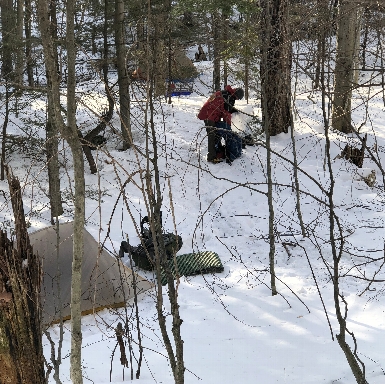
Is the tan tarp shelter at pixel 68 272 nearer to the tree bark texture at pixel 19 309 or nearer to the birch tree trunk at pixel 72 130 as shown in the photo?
the birch tree trunk at pixel 72 130

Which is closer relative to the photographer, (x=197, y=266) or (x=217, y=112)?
(x=197, y=266)

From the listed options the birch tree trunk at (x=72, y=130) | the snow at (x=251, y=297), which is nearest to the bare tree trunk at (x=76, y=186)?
the birch tree trunk at (x=72, y=130)

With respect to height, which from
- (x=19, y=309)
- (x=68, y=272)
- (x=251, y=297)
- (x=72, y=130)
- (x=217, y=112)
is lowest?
(x=251, y=297)

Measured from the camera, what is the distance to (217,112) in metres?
9.10

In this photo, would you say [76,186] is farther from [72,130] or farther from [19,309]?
[19,309]

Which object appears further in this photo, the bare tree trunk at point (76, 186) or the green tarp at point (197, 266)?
the green tarp at point (197, 266)

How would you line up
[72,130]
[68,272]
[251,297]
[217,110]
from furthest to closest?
[217,110] → [68,272] → [251,297] → [72,130]

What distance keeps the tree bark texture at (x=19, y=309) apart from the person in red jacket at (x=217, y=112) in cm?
615

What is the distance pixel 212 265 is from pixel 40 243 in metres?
2.23

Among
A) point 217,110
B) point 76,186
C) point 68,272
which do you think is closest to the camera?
point 76,186

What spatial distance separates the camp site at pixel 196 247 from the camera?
2.58 meters

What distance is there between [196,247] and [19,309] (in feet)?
12.3

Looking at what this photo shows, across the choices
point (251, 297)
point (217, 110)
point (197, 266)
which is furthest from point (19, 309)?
point (217, 110)

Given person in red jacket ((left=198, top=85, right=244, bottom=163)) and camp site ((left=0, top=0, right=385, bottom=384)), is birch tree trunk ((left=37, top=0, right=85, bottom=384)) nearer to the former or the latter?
camp site ((left=0, top=0, right=385, bottom=384))
